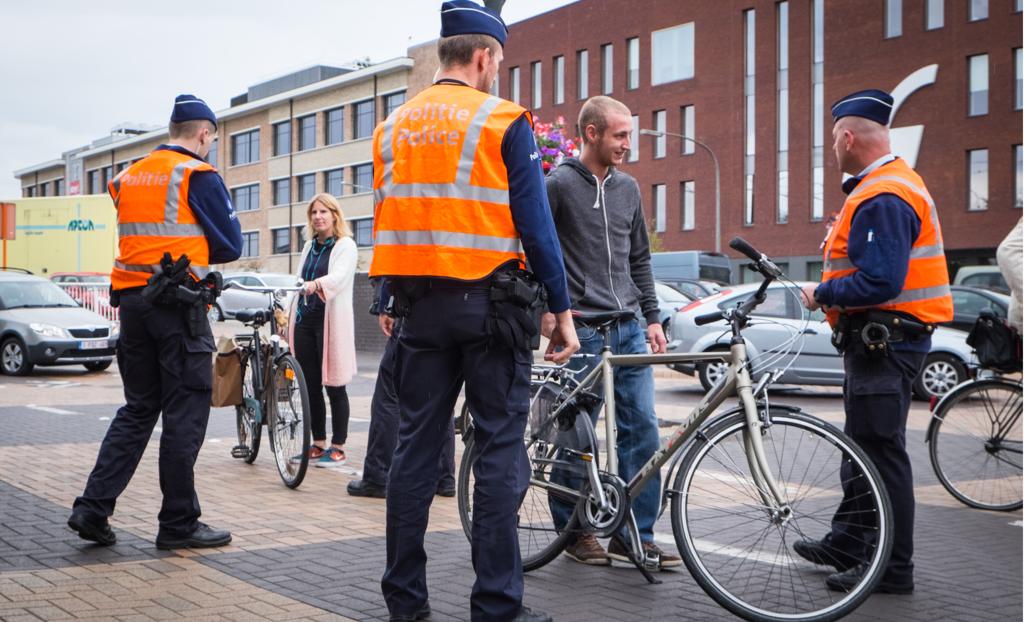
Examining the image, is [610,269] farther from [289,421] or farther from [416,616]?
[289,421]

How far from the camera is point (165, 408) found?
18.2ft

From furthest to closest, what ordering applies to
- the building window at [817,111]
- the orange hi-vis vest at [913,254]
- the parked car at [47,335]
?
the building window at [817,111]
the parked car at [47,335]
the orange hi-vis vest at [913,254]

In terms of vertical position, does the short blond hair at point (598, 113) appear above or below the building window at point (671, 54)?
below

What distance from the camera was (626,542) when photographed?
492cm

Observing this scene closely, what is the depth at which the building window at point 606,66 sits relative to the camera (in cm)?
5444

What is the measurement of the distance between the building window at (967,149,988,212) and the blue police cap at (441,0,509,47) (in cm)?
4048

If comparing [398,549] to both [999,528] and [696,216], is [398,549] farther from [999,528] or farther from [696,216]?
[696,216]

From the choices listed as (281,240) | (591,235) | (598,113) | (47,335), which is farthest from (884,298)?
(281,240)

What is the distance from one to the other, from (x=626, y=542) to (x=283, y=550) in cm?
165

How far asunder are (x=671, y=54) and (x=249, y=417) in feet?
151

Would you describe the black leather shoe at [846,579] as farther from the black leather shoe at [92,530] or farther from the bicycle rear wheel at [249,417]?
the bicycle rear wheel at [249,417]

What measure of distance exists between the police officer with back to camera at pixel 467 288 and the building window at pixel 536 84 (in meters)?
54.1

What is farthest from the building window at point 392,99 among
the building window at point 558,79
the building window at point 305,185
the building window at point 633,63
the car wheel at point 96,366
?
the car wheel at point 96,366

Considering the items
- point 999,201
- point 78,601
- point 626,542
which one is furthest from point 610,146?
point 999,201
